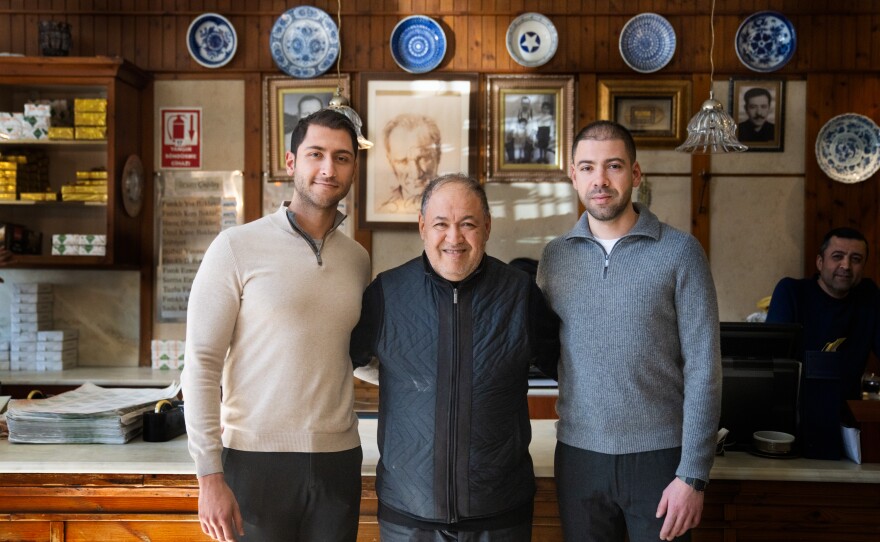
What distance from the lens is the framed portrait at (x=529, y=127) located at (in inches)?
191

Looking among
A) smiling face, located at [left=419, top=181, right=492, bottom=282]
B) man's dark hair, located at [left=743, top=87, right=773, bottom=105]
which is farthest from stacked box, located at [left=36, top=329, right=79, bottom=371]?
man's dark hair, located at [left=743, top=87, right=773, bottom=105]

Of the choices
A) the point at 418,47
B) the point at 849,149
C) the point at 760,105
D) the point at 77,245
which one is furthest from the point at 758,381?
the point at 77,245

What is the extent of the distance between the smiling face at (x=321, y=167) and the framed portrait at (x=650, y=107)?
3.20 m

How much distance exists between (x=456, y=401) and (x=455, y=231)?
413 mm

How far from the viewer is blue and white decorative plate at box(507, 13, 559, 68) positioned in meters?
4.82

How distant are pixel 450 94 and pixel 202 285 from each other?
10.7ft

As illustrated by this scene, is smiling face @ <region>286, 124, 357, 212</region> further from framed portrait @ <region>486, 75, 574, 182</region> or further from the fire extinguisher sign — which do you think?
the fire extinguisher sign

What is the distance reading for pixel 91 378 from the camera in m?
4.46

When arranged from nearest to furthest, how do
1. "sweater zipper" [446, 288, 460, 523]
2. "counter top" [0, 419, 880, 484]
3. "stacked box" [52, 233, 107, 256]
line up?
"sweater zipper" [446, 288, 460, 523] → "counter top" [0, 419, 880, 484] → "stacked box" [52, 233, 107, 256]

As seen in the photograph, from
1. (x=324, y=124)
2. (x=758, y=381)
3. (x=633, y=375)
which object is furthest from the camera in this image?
(x=758, y=381)

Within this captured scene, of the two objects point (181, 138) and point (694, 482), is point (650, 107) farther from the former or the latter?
point (694, 482)

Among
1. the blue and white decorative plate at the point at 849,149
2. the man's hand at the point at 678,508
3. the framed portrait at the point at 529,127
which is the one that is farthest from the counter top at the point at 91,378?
the blue and white decorative plate at the point at 849,149

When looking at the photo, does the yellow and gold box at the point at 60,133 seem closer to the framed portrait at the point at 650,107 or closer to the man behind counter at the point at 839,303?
the framed portrait at the point at 650,107

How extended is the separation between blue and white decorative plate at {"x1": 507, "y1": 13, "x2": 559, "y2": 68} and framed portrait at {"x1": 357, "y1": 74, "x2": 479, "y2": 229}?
0.32 meters
